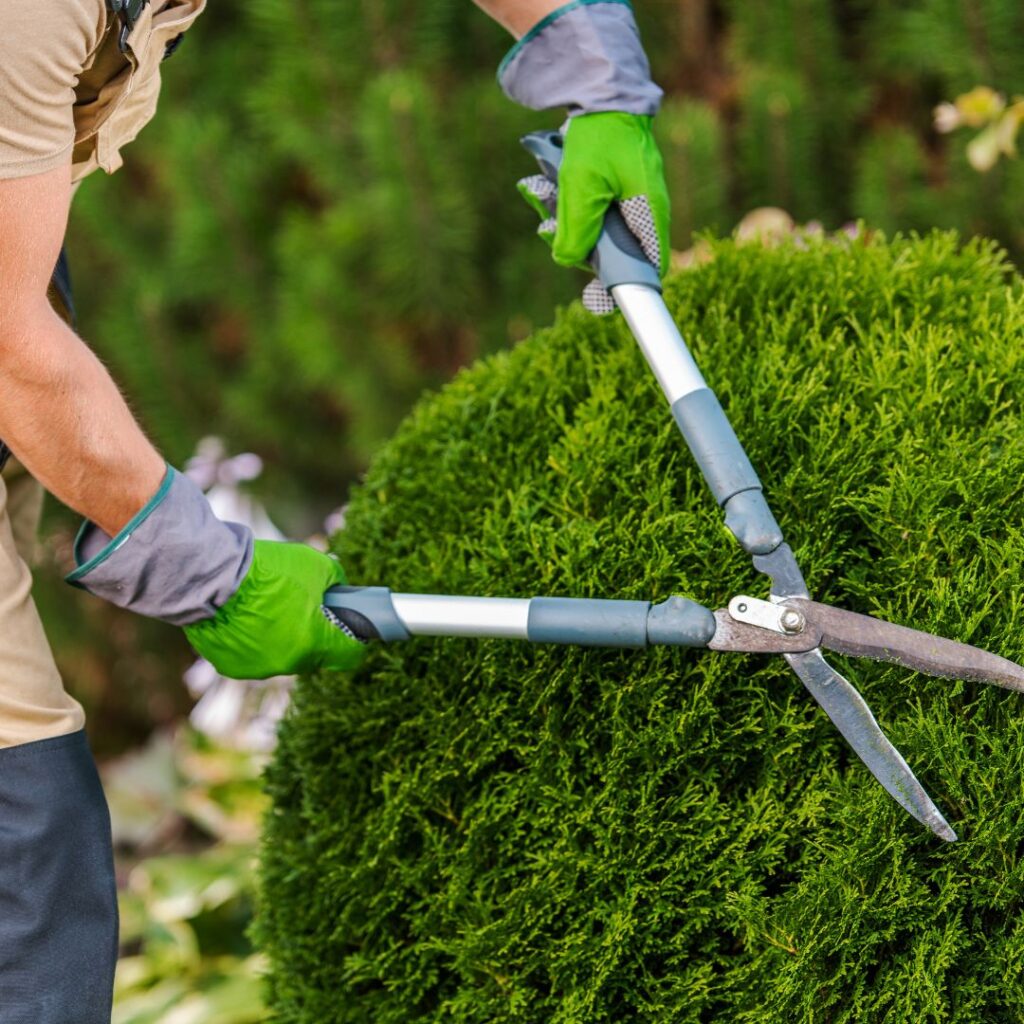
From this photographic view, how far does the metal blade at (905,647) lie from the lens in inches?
55.1

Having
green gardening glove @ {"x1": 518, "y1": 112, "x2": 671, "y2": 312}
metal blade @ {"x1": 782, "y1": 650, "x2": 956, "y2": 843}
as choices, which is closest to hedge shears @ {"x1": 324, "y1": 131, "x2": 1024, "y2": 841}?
metal blade @ {"x1": 782, "y1": 650, "x2": 956, "y2": 843}

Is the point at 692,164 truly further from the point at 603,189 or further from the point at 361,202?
the point at 603,189

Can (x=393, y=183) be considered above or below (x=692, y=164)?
above

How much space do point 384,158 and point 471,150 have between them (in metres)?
0.30

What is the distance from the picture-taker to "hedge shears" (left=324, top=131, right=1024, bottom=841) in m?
1.41

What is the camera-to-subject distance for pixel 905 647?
1.42m

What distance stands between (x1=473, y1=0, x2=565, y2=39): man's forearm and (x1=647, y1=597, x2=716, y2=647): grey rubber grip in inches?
40.2

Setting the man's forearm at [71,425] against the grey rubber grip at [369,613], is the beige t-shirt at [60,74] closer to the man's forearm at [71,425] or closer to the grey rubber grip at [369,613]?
the man's forearm at [71,425]

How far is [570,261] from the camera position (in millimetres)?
1837

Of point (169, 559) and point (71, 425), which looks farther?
point (169, 559)

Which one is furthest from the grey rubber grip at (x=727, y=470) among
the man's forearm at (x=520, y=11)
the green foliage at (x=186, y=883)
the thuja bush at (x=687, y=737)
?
the green foliage at (x=186, y=883)

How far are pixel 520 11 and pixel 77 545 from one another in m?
1.08

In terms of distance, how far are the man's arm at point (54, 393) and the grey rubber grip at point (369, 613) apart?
28 centimetres

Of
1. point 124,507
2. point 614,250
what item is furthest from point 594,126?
point 124,507
